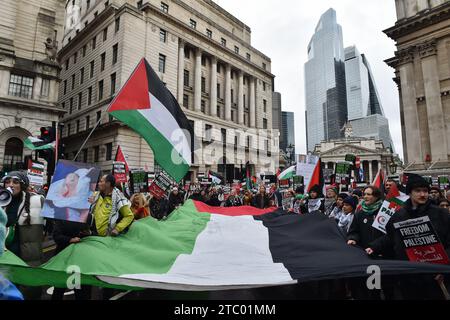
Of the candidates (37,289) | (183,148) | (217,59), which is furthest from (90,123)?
(37,289)

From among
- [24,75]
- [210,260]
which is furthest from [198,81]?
[210,260]

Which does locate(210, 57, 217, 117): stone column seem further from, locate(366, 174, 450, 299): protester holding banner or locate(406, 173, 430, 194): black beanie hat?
locate(366, 174, 450, 299): protester holding banner

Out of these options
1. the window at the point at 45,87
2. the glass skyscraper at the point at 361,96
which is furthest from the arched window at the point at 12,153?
the glass skyscraper at the point at 361,96

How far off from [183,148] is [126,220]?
2238 millimetres

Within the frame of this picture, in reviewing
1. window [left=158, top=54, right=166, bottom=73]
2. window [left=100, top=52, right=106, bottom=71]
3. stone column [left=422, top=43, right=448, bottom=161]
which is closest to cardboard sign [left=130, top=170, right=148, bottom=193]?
stone column [left=422, top=43, right=448, bottom=161]

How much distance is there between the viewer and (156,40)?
118 feet

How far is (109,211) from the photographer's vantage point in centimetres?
465

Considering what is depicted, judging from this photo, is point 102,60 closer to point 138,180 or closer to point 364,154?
point 138,180

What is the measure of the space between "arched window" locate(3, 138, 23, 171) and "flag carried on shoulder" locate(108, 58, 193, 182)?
2404 cm

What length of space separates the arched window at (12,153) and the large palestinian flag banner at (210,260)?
25242 millimetres

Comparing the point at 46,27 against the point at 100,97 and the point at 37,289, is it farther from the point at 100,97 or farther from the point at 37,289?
the point at 37,289

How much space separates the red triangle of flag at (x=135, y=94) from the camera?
19.0ft

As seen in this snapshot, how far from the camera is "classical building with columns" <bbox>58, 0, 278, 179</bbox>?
33.6 m

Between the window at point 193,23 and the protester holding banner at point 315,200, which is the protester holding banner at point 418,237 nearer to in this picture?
the protester holding banner at point 315,200
